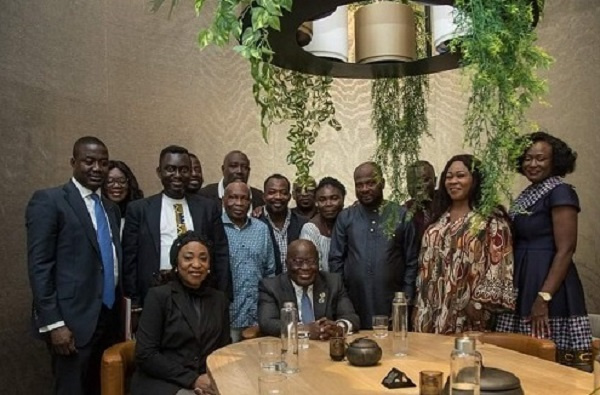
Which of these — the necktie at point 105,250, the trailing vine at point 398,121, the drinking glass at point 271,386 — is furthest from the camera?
the necktie at point 105,250

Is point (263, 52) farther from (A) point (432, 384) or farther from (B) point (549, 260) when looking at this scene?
(B) point (549, 260)

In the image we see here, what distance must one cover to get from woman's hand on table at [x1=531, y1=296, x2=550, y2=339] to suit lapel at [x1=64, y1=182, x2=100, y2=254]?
218 centimetres

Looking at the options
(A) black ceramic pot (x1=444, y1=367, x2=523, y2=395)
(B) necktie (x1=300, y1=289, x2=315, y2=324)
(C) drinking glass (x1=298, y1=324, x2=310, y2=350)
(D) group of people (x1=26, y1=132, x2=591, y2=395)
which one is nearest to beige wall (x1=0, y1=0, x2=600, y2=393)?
(D) group of people (x1=26, y1=132, x2=591, y2=395)

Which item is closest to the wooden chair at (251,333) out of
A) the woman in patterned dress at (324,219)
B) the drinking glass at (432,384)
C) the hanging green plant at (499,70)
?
the woman in patterned dress at (324,219)

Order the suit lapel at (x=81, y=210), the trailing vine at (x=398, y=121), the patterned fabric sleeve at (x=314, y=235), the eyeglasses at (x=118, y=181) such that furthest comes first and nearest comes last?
the eyeglasses at (x=118, y=181), the patterned fabric sleeve at (x=314, y=235), the suit lapel at (x=81, y=210), the trailing vine at (x=398, y=121)

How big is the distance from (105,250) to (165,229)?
0.38 metres

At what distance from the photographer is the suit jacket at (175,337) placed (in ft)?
9.57

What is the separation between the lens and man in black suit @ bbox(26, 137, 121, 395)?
10.4 ft

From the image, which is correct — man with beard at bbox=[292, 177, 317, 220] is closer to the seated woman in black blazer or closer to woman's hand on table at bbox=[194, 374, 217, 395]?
the seated woman in black blazer

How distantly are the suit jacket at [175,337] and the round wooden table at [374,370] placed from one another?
0.30 m

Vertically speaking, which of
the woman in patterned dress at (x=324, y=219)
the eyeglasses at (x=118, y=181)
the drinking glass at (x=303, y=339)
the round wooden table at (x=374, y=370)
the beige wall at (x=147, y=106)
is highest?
the beige wall at (x=147, y=106)

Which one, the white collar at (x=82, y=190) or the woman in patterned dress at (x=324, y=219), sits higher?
the white collar at (x=82, y=190)

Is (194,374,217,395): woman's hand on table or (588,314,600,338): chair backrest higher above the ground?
(588,314,600,338): chair backrest

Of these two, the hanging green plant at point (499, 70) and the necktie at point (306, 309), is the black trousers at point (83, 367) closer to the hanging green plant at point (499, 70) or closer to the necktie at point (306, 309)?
the necktie at point (306, 309)
